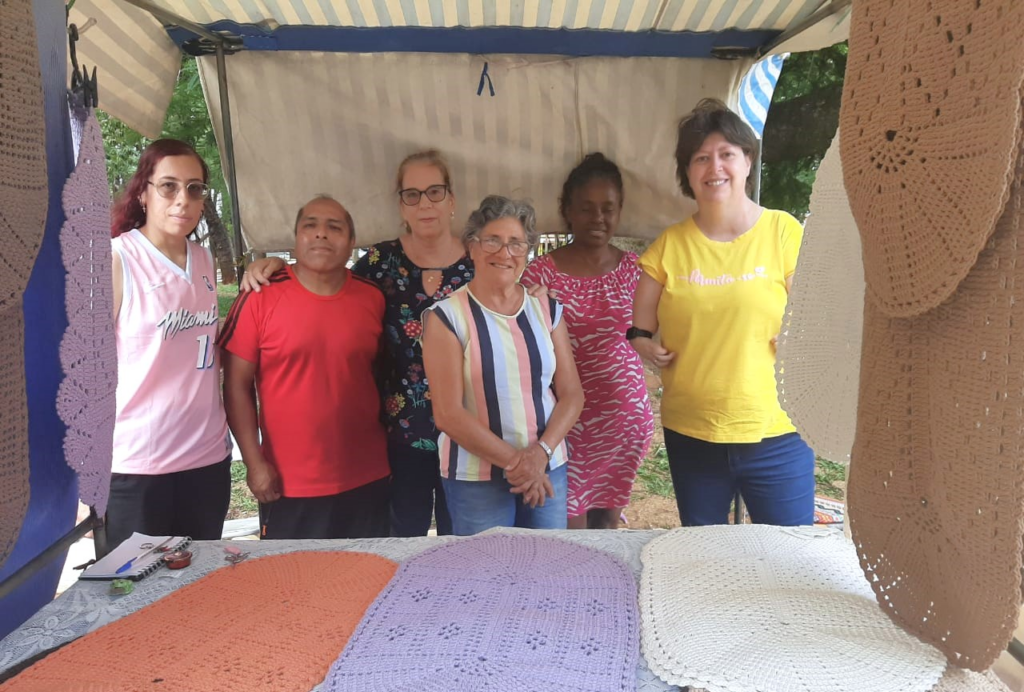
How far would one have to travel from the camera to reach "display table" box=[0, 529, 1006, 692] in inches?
32.4

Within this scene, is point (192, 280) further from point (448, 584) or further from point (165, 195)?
point (448, 584)

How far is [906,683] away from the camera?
776 mm

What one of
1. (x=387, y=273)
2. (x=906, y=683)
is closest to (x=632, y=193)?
(x=387, y=273)

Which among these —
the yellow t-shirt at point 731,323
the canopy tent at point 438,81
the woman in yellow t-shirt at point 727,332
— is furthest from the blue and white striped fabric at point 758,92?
the yellow t-shirt at point 731,323

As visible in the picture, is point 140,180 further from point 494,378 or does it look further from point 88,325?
point 494,378

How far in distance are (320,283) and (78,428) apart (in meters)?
1.04

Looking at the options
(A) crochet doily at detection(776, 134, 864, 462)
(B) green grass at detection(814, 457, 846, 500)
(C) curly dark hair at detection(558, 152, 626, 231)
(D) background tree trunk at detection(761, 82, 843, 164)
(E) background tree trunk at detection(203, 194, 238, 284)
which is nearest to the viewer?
(A) crochet doily at detection(776, 134, 864, 462)

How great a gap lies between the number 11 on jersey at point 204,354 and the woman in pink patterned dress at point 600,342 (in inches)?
41.2

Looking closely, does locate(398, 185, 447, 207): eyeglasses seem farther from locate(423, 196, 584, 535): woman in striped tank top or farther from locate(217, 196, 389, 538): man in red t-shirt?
locate(423, 196, 584, 535): woman in striped tank top

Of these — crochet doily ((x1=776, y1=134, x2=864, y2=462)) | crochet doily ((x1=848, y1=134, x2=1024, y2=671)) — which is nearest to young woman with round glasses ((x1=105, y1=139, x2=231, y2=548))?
crochet doily ((x1=776, y1=134, x2=864, y2=462))

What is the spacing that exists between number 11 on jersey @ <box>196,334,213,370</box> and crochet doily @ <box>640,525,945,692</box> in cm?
140

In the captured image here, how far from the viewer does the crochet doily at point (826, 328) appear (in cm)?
105

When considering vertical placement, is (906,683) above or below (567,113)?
below

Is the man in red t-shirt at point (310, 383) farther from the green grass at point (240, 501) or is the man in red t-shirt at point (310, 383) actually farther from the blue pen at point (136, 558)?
the green grass at point (240, 501)
